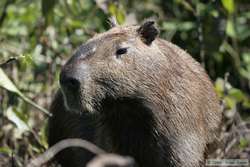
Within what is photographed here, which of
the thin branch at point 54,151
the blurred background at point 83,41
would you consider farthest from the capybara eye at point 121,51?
the blurred background at point 83,41

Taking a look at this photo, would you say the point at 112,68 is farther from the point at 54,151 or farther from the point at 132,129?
the point at 54,151

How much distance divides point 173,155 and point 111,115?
488mm

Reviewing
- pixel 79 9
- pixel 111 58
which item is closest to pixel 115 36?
pixel 111 58

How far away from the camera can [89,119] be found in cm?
509

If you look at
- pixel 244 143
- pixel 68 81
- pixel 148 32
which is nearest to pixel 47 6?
pixel 148 32

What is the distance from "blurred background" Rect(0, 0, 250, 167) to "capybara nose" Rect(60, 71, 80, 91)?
131 cm

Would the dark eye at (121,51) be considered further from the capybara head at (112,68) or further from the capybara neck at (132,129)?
the capybara neck at (132,129)

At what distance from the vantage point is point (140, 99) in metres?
4.69

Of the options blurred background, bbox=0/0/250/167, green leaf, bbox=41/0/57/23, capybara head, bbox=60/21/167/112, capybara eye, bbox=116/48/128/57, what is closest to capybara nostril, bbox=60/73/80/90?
capybara head, bbox=60/21/167/112

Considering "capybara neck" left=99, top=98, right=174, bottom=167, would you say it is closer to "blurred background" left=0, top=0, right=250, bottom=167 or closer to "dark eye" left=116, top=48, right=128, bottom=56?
"dark eye" left=116, top=48, right=128, bottom=56

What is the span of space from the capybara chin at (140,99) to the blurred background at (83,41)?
858 mm

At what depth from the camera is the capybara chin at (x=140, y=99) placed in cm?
450

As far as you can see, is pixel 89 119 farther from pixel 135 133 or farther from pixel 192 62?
pixel 192 62

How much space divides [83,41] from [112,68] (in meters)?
2.64
